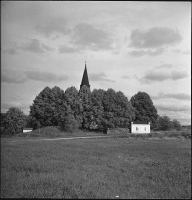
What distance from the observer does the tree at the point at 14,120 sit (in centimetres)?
1255

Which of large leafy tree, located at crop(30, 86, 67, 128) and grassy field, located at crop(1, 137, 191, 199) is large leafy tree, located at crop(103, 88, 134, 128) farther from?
grassy field, located at crop(1, 137, 191, 199)

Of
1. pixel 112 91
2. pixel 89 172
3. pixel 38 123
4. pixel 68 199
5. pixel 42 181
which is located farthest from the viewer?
pixel 112 91

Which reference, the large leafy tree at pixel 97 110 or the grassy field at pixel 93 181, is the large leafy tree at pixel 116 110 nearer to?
the large leafy tree at pixel 97 110

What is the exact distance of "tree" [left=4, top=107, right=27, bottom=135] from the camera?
12.6m

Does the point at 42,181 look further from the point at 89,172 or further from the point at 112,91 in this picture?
the point at 112,91

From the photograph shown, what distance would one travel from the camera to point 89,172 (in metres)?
10.6

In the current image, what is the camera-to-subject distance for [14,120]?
42.0 feet

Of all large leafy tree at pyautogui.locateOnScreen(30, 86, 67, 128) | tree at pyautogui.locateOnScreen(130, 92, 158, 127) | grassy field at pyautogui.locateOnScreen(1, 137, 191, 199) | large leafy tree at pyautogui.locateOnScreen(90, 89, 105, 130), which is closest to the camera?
grassy field at pyautogui.locateOnScreen(1, 137, 191, 199)

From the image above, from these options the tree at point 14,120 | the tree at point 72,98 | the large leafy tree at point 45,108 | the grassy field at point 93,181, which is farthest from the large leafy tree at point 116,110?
the grassy field at point 93,181

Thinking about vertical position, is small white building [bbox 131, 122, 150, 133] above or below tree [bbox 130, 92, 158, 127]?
below

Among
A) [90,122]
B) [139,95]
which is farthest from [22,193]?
[139,95]

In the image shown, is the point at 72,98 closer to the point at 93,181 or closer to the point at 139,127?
the point at 93,181

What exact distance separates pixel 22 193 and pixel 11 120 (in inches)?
239

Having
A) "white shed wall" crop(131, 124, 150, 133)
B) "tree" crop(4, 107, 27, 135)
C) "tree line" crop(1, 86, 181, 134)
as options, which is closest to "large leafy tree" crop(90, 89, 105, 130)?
"tree line" crop(1, 86, 181, 134)
